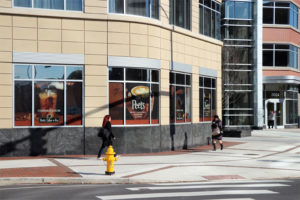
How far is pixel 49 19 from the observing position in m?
18.1

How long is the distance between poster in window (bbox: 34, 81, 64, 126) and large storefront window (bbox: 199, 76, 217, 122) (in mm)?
8148

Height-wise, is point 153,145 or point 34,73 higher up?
point 34,73

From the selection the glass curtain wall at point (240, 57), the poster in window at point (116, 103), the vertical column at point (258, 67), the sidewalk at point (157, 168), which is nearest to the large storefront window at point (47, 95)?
the poster in window at point (116, 103)

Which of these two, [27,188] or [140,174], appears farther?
[140,174]

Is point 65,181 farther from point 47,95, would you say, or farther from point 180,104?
point 180,104

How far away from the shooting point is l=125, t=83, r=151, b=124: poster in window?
1909cm

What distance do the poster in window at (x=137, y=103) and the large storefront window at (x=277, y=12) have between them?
23979mm

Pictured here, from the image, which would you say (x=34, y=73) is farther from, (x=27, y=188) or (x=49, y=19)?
(x=27, y=188)

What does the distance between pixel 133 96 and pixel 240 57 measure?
70.3ft

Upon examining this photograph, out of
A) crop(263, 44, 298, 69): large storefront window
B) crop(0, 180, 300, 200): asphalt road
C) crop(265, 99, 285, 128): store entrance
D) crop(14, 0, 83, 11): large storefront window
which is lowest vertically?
crop(0, 180, 300, 200): asphalt road

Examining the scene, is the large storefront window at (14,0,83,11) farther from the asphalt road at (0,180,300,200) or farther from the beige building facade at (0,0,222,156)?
the asphalt road at (0,180,300,200)

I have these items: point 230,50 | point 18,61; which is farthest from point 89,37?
point 230,50

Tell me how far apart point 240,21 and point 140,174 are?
2810cm

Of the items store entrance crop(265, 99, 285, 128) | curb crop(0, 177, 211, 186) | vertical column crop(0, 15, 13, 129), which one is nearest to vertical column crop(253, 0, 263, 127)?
store entrance crop(265, 99, 285, 128)
